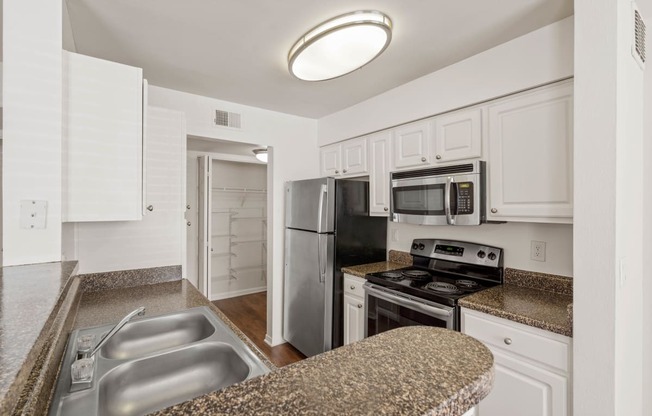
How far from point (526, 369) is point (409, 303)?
68cm

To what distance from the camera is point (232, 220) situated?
4805 mm

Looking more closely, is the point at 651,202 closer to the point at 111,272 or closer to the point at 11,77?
the point at 11,77

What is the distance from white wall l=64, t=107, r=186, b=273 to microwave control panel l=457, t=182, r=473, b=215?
188cm

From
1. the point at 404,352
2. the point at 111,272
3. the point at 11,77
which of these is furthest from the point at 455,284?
the point at 11,77

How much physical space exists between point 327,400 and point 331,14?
1688 millimetres

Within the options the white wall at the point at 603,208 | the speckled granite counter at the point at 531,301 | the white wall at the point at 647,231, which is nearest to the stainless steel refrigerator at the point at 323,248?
the speckled granite counter at the point at 531,301

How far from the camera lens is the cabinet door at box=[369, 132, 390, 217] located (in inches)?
103

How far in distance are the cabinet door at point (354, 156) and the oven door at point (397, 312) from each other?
109 cm

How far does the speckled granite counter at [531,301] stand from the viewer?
1437 millimetres

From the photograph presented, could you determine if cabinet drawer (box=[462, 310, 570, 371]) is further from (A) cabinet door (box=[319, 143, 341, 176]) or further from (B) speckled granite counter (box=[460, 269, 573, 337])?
(A) cabinet door (box=[319, 143, 341, 176])

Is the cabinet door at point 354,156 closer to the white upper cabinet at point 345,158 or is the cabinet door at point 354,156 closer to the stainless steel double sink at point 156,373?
the white upper cabinet at point 345,158

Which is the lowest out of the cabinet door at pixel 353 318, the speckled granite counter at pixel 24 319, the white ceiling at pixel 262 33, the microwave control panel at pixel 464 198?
the cabinet door at pixel 353 318

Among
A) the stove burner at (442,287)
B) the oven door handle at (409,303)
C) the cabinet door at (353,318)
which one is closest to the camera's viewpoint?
the oven door handle at (409,303)

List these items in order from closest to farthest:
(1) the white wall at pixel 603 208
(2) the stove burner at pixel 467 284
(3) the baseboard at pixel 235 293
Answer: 1. (1) the white wall at pixel 603 208
2. (2) the stove burner at pixel 467 284
3. (3) the baseboard at pixel 235 293
